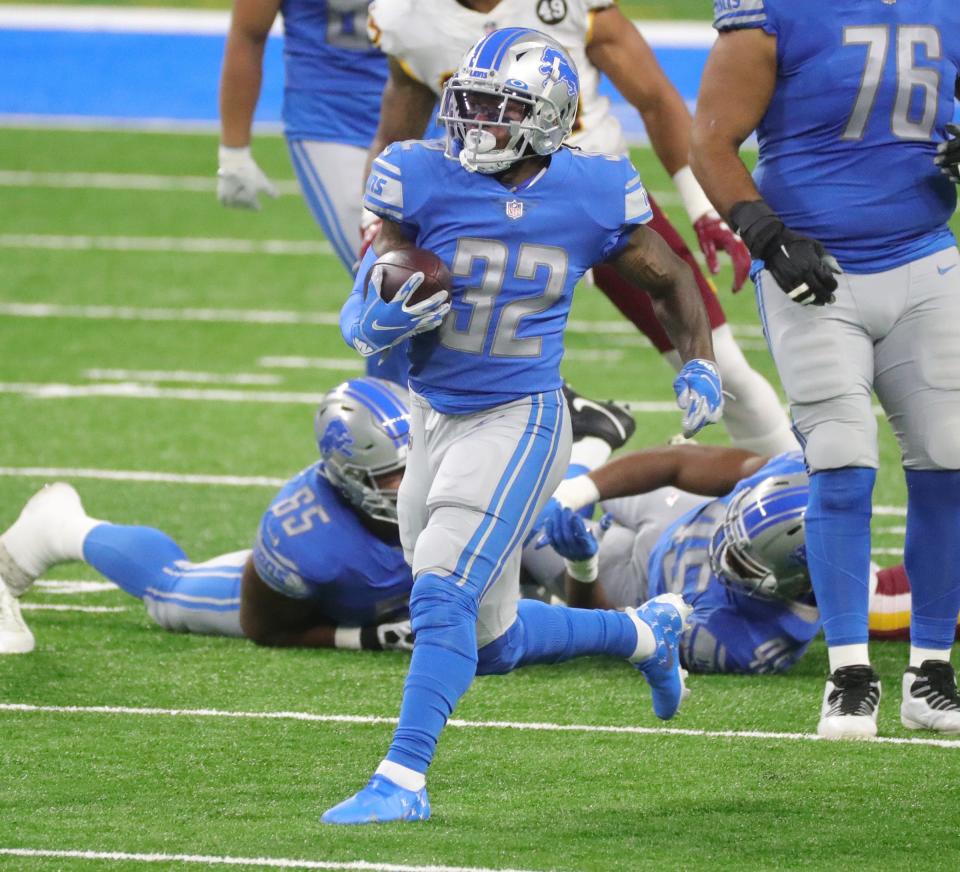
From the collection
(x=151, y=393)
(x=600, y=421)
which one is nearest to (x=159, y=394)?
(x=151, y=393)

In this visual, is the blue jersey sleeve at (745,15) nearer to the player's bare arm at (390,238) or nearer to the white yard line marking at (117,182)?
the player's bare arm at (390,238)

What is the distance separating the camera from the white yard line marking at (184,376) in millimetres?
8164

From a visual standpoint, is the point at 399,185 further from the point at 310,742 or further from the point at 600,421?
the point at 600,421

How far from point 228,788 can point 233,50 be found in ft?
9.83

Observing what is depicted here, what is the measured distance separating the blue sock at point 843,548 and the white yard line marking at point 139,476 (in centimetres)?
295

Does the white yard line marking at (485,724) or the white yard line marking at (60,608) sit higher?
the white yard line marking at (485,724)

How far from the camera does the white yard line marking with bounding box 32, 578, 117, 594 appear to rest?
5500mm

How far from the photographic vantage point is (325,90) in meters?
6.04

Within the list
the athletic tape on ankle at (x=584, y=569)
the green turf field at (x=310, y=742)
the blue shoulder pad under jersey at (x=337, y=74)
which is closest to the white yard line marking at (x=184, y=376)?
the green turf field at (x=310, y=742)

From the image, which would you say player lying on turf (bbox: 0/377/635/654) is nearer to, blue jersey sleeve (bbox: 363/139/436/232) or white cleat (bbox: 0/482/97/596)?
white cleat (bbox: 0/482/97/596)

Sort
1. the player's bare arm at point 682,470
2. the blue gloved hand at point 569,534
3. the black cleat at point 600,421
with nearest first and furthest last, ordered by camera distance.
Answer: the blue gloved hand at point 569,534, the player's bare arm at point 682,470, the black cleat at point 600,421

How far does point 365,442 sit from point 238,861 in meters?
1.65

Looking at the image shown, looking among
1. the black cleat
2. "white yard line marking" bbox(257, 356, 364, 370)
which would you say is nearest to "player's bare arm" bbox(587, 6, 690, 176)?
the black cleat

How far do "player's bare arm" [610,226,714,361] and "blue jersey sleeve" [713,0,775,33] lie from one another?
1.48 ft
